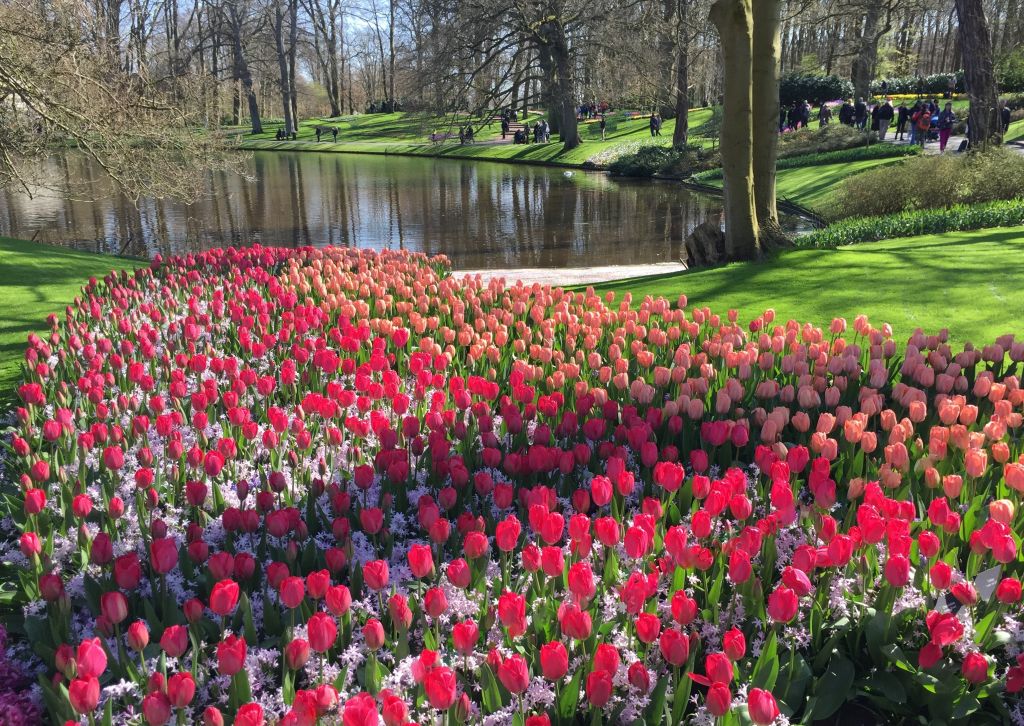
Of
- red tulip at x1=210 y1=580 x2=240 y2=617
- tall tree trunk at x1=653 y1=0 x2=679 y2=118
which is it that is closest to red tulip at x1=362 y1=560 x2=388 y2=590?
red tulip at x1=210 y1=580 x2=240 y2=617

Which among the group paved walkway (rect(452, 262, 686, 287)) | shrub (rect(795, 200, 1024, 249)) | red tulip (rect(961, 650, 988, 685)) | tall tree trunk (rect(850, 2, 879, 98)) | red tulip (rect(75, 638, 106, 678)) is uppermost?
tall tree trunk (rect(850, 2, 879, 98))

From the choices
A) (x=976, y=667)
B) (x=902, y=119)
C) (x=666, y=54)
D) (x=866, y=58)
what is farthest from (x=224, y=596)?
(x=866, y=58)

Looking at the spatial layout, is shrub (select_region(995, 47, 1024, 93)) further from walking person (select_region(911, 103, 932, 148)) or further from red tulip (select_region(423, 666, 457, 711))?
red tulip (select_region(423, 666, 457, 711))

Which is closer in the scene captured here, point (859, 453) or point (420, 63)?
point (859, 453)

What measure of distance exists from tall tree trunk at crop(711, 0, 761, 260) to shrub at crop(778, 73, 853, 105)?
3476 cm

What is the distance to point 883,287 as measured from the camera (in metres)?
9.04

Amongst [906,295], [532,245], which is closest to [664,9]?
[532,245]

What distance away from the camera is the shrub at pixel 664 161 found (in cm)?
3591

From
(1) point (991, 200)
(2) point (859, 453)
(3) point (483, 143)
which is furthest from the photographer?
(3) point (483, 143)

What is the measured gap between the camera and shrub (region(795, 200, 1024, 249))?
14.5 m

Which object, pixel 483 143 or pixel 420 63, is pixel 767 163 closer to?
pixel 420 63

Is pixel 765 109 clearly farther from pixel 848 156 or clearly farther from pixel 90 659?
pixel 848 156

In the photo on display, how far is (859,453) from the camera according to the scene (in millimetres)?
3742

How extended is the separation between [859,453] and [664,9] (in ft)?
113
